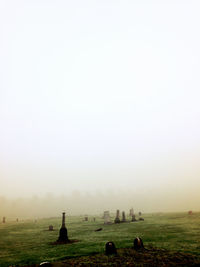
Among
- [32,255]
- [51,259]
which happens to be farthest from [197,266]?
[32,255]

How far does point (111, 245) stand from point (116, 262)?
90.7 inches

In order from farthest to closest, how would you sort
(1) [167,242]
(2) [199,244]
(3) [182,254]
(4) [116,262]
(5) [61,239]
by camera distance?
(5) [61,239] → (1) [167,242] → (2) [199,244] → (3) [182,254] → (4) [116,262]

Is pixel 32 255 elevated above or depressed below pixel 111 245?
below

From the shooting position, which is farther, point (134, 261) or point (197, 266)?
point (134, 261)

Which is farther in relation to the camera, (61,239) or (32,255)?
(61,239)

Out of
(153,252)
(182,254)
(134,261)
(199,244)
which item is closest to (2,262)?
(134,261)

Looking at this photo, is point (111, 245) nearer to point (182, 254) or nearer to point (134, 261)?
point (134, 261)

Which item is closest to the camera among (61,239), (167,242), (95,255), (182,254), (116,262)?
(116,262)

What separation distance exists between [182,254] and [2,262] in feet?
51.5

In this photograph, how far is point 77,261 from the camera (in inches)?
640

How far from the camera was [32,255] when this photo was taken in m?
19.6

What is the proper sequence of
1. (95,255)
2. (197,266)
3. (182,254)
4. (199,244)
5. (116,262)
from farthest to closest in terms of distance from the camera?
(199,244) → (95,255) → (182,254) → (116,262) → (197,266)

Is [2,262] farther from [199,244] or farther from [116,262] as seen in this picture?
[199,244]

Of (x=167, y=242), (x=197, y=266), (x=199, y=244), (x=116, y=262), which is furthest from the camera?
(x=167, y=242)
